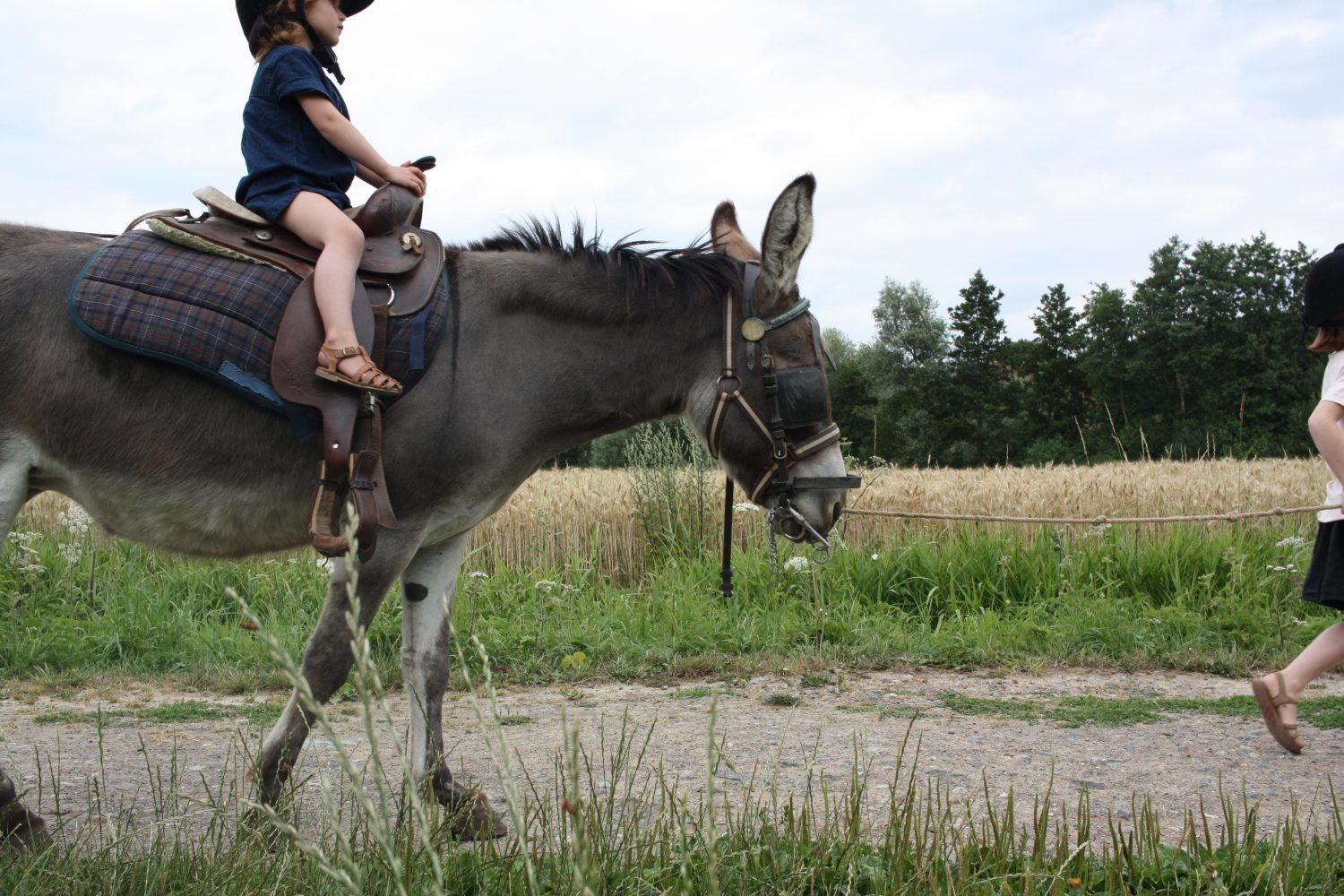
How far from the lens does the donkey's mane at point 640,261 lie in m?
4.13

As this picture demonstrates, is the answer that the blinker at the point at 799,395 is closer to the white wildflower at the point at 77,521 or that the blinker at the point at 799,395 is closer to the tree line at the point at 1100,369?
the white wildflower at the point at 77,521

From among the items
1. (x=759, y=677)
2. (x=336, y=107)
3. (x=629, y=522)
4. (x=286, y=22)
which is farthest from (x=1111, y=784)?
(x=629, y=522)

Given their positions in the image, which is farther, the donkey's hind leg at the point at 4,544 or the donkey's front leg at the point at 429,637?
the donkey's front leg at the point at 429,637

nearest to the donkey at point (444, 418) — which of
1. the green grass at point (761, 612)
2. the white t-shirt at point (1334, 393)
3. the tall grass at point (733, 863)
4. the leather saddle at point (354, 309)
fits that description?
the leather saddle at point (354, 309)

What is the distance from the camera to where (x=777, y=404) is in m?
4.02

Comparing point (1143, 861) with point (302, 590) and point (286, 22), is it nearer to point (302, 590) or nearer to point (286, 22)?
point (286, 22)

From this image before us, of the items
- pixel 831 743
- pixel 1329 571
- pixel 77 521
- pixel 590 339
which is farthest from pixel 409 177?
pixel 77 521

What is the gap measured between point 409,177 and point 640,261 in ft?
3.15

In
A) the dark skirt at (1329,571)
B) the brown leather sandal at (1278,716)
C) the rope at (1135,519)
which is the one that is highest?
A: the rope at (1135,519)

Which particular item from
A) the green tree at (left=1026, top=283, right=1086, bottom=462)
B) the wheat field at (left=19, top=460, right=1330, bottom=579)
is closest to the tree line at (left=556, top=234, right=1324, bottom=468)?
the green tree at (left=1026, top=283, right=1086, bottom=462)

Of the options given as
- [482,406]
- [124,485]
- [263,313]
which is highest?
[263,313]

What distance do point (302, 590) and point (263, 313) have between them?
5862 millimetres

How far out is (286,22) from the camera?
3.80 m

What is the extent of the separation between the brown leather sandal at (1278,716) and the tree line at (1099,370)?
1778 inches
